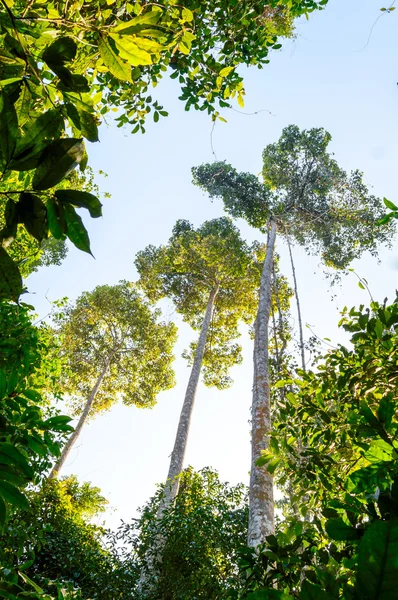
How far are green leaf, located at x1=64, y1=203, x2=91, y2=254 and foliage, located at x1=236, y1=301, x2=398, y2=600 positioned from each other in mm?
586

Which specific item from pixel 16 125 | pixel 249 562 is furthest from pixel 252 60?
→ pixel 249 562

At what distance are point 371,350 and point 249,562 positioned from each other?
117 centimetres

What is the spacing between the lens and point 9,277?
61cm

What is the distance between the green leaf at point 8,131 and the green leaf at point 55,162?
0.04 m

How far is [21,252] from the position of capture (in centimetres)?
673

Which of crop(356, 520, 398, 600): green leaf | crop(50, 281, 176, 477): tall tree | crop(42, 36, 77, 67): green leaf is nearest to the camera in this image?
crop(356, 520, 398, 600): green leaf

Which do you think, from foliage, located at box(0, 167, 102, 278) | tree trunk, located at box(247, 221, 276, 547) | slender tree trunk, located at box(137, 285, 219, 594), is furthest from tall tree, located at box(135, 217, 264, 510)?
tree trunk, located at box(247, 221, 276, 547)

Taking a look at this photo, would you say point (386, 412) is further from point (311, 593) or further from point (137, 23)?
point (137, 23)

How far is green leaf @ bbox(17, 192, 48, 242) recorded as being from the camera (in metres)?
0.62

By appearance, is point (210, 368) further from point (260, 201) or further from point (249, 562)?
point (249, 562)

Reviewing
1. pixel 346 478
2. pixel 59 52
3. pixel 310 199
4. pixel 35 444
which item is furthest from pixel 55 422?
pixel 310 199

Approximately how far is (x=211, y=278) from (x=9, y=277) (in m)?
14.4

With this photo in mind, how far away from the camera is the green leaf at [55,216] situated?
62 centimetres

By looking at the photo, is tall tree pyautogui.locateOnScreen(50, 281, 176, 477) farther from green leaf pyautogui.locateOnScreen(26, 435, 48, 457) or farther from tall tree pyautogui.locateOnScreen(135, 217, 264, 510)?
green leaf pyautogui.locateOnScreen(26, 435, 48, 457)
